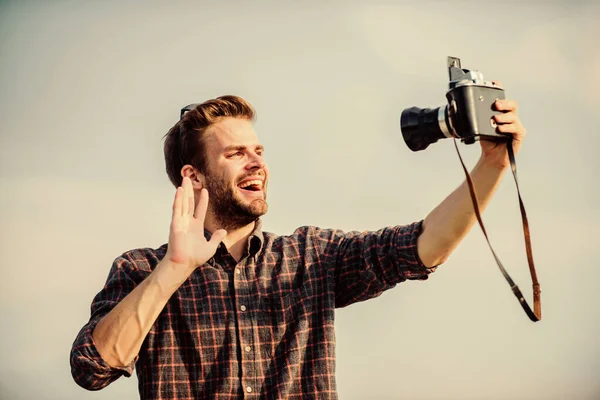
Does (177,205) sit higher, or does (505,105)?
(505,105)

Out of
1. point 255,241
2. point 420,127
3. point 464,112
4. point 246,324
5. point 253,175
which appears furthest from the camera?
point 253,175

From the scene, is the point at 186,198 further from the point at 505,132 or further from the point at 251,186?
the point at 505,132

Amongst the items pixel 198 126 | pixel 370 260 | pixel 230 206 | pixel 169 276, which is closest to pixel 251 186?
pixel 230 206

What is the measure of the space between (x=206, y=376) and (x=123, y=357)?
39cm

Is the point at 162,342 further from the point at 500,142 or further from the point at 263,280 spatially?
the point at 500,142

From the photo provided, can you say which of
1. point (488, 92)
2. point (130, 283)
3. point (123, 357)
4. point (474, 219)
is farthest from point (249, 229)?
point (488, 92)

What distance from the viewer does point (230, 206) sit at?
12.7 ft

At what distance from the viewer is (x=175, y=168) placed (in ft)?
14.5

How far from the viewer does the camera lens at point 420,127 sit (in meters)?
3.06

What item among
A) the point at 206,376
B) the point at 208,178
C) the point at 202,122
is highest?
the point at 202,122

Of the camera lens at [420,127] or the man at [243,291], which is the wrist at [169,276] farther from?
the camera lens at [420,127]

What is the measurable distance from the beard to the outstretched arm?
0.88 metres

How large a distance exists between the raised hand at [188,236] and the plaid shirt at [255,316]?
1.19 feet

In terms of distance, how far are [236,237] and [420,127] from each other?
1208 mm
